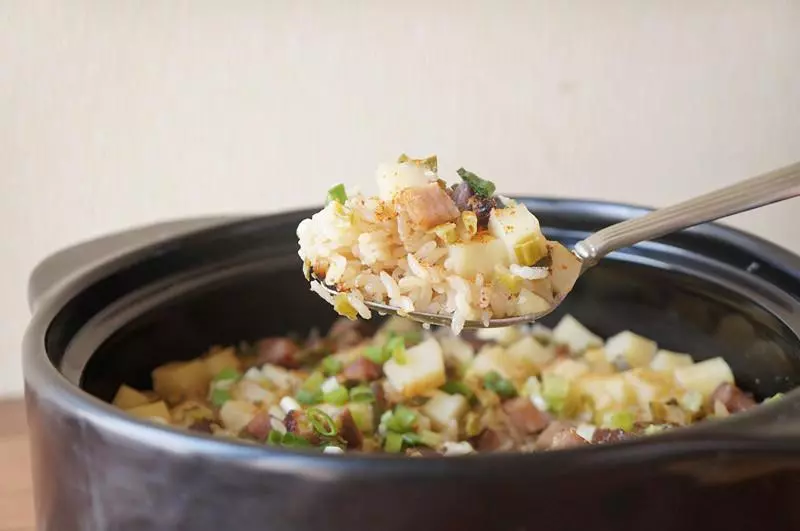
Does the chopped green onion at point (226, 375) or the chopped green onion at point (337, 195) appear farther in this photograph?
the chopped green onion at point (226, 375)

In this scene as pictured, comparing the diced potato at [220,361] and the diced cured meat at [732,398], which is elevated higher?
the diced cured meat at [732,398]

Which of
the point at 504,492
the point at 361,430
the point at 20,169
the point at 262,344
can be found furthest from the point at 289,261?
the point at 504,492

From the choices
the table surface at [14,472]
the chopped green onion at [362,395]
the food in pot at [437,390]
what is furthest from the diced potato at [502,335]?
the table surface at [14,472]

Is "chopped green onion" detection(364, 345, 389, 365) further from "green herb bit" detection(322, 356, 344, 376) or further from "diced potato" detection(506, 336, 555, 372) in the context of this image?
"diced potato" detection(506, 336, 555, 372)

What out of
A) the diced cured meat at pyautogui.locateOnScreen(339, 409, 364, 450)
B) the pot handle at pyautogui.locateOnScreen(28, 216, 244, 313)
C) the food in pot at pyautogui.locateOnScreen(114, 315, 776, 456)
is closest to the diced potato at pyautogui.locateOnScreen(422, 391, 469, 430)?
the food in pot at pyautogui.locateOnScreen(114, 315, 776, 456)

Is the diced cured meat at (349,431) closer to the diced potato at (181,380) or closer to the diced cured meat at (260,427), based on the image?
the diced cured meat at (260,427)

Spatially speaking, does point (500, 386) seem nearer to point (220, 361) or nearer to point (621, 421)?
A: point (621, 421)

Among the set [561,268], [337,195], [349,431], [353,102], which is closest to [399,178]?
[337,195]
